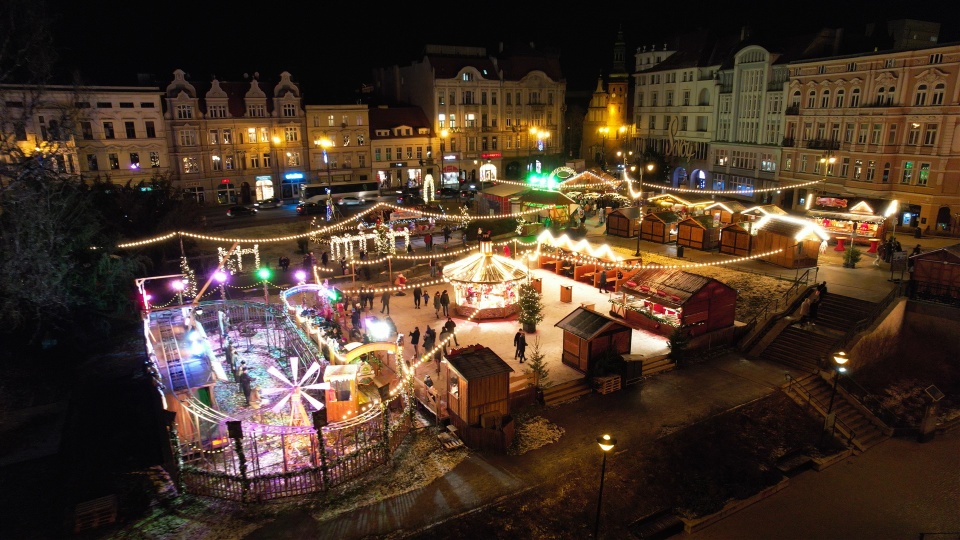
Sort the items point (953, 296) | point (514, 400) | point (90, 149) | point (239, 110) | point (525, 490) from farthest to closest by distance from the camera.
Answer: point (239, 110) < point (90, 149) < point (953, 296) < point (514, 400) < point (525, 490)

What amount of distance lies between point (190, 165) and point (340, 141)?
11761 mm

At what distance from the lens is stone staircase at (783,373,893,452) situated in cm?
1598

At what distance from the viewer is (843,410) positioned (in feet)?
55.8

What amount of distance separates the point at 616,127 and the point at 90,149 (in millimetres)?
45771

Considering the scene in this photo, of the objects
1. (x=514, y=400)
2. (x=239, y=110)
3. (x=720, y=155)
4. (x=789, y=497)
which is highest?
(x=239, y=110)

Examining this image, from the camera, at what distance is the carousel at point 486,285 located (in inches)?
872

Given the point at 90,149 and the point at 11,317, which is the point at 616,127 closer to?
the point at 90,149

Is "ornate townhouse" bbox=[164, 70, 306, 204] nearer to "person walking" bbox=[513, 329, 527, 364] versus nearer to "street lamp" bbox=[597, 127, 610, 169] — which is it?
"street lamp" bbox=[597, 127, 610, 169]

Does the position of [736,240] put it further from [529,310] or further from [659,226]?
[529,310]

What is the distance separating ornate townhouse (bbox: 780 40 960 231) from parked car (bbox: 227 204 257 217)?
3706 cm

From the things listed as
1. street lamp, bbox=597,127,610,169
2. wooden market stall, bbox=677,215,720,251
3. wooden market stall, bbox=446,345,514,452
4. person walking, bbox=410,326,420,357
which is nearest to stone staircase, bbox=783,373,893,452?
wooden market stall, bbox=446,345,514,452

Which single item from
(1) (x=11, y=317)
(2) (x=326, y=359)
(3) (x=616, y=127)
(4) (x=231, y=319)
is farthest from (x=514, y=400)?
(3) (x=616, y=127)

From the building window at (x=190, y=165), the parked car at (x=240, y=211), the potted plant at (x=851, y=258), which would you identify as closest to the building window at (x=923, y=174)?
the potted plant at (x=851, y=258)

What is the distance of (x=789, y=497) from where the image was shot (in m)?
13.4
